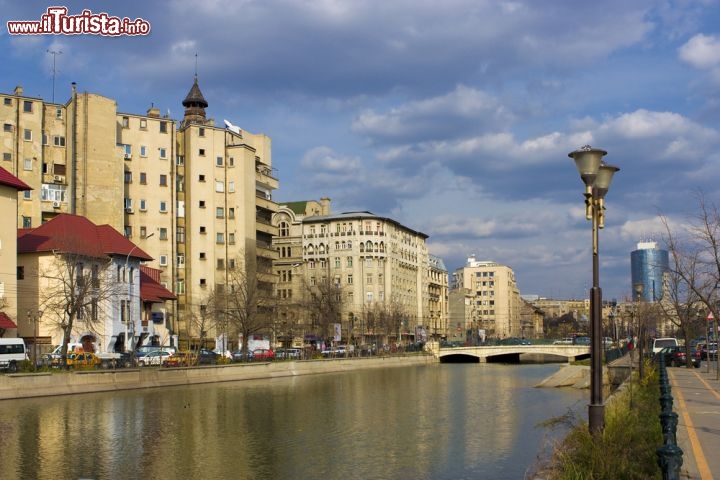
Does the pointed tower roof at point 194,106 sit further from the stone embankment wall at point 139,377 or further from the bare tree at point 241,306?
the stone embankment wall at point 139,377

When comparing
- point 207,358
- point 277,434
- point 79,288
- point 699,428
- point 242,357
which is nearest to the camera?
point 699,428

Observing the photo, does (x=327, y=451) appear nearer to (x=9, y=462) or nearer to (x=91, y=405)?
(x=9, y=462)

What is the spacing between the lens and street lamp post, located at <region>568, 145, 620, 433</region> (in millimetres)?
17031

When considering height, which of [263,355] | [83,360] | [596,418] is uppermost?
[596,418]

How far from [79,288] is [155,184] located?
43.2 meters

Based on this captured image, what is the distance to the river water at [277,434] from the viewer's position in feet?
85.3

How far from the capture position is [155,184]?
354ft

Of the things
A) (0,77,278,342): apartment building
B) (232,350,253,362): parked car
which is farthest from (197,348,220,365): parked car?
(0,77,278,342): apartment building

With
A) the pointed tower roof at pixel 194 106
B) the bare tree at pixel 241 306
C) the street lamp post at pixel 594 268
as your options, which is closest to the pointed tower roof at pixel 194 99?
the pointed tower roof at pixel 194 106

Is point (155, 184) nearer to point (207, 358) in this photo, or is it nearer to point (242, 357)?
point (242, 357)

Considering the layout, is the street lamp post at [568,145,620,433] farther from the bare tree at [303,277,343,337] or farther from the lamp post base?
the bare tree at [303,277,343,337]

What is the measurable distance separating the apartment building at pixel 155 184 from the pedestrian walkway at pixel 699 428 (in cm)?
7090

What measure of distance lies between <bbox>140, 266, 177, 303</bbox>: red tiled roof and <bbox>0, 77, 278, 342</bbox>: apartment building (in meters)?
3.70

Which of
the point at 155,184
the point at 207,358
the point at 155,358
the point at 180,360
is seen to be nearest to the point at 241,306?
the point at 155,184
